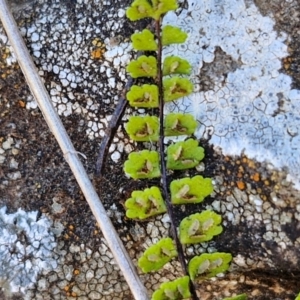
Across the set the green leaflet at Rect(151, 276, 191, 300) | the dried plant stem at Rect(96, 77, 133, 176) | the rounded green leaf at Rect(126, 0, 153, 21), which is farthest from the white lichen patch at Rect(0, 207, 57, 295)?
the rounded green leaf at Rect(126, 0, 153, 21)

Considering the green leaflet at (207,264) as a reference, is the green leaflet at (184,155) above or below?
above

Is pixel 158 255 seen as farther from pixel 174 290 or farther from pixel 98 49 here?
pixel 98 49

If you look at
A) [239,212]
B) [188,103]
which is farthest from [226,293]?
[188,103]

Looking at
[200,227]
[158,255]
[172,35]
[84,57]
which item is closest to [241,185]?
[200,227]

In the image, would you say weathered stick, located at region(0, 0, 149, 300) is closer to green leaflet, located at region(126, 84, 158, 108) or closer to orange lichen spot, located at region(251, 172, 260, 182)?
green leaflet, located at region(126, 84, 158, 108)

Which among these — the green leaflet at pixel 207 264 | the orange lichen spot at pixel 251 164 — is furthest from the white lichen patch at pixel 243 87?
the green leaflet at pixel 207 264

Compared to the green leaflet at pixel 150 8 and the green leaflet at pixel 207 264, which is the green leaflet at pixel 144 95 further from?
the green leaflet at pixel 207 264
